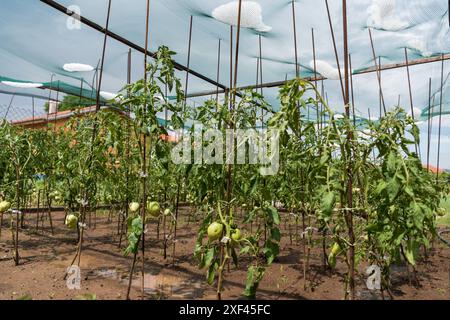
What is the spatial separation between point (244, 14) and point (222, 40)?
1.07 metres

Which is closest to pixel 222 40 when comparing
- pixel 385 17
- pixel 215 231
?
pixel 385 17

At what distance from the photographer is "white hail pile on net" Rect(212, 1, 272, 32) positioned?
3.93 m

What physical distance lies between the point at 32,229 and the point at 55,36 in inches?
107

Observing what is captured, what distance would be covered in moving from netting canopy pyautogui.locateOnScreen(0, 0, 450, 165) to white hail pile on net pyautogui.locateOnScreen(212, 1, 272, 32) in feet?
Result: 0.04

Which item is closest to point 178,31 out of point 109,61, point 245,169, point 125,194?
point 109,61

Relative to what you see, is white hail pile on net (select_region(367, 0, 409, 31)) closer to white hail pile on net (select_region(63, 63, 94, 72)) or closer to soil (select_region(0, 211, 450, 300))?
soil (select_region(0, 211, 450, 300))

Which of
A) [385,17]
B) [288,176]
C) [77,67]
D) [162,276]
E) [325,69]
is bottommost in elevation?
[162,276]

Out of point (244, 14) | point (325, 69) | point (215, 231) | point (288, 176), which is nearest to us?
point (215, 231)

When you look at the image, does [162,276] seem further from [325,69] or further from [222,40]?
[325,69]

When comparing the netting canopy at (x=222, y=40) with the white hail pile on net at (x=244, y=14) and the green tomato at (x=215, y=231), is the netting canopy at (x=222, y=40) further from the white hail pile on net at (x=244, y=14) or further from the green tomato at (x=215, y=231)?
the green tomato at (x=215, y=231)

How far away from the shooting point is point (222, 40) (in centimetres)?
516

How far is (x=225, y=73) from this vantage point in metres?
6.72

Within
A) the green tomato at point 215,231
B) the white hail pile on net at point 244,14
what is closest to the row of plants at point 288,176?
the green tomato at point 215,231

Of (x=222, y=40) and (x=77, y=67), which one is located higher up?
(x=222, y=40)
